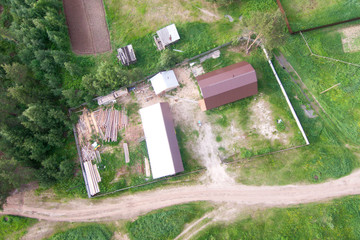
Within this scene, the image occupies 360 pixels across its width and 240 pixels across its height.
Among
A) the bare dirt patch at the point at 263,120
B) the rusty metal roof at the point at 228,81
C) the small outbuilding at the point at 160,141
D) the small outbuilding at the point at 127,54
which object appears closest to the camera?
the small outbuilding at the point at 160,141

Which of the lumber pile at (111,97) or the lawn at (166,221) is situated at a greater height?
the lumber pile at (111,97)

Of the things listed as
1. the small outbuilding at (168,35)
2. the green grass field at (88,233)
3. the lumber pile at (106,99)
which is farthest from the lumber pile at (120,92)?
the green grass field at (88,233)

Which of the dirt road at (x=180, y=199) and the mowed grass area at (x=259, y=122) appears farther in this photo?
the mowed grass area at (x=259, y=122)

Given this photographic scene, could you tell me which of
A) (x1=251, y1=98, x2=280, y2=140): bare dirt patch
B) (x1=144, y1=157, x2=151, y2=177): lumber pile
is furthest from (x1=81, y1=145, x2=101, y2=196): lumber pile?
(x1=251, y1=98, x2=280, y2=140): bare dirt patch

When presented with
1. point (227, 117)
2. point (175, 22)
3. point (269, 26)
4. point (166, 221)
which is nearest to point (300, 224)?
point (227, 117)

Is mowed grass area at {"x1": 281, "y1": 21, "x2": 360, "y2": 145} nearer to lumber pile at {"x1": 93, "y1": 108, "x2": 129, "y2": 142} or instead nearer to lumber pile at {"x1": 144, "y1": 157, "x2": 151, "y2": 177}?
lumber pile at {"x1": 144, "y1": 157, "x2": 151, "y2": 177}

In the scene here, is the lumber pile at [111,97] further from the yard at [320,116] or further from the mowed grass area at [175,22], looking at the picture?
the yard at [320,116]
